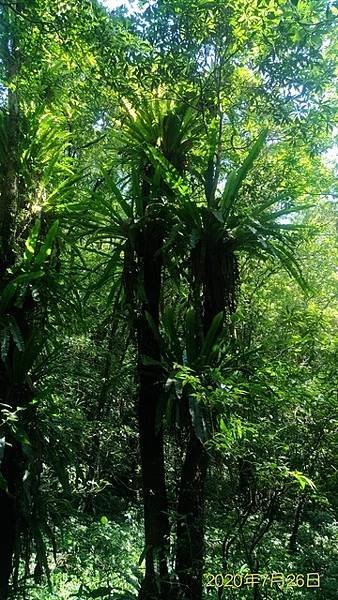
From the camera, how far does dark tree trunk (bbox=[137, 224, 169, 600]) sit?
2.86 meters

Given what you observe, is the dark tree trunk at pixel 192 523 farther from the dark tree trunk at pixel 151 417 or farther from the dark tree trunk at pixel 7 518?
the dark tree trunk at pixel 7 518

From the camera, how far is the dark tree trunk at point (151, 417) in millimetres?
2863

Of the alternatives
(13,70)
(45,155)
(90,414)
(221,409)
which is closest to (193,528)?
(221,409)

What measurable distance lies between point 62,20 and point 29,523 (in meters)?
3.17

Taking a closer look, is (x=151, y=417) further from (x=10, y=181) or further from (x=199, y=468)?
(x=10, y=181)

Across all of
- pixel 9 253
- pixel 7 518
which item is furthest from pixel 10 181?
pixel 7 518

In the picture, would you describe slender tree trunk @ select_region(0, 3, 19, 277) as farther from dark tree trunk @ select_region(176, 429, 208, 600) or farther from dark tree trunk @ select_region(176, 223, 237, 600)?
dark tree trunk @ select_region(176, 429, 208, 600)

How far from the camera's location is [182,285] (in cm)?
429

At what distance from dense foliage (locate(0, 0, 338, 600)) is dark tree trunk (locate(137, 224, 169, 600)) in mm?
11

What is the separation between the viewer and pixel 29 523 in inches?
131

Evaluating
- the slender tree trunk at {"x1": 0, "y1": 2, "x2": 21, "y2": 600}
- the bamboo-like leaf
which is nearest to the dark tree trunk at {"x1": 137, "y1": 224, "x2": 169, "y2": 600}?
the bamboo-like leaf

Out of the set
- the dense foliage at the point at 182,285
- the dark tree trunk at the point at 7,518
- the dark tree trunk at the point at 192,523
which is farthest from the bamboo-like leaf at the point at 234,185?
the dark tree trunk at the point at 7,518

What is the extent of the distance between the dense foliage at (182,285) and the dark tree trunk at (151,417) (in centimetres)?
1

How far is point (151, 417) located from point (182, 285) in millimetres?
1419
